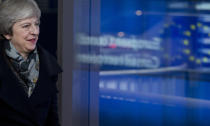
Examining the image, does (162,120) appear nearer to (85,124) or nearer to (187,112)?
(187,112)

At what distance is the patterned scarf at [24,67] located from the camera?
1410 mm

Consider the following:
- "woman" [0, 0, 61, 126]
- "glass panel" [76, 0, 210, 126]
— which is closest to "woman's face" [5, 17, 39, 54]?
"woman" [0, 0, 61, 126]

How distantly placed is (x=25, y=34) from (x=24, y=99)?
0.26 m

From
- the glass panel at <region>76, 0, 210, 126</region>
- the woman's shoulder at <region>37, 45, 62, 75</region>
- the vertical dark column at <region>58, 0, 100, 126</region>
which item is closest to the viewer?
the woman's shoulder at <region>37, 45, 62, 75</region>

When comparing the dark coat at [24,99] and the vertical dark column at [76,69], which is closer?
the dark coat at [24,99]

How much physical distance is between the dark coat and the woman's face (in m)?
0.09

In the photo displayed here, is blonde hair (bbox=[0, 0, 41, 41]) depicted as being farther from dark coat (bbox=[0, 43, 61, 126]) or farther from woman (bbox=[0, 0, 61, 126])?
dark coat (bbox=[0, 43, 61, 126])

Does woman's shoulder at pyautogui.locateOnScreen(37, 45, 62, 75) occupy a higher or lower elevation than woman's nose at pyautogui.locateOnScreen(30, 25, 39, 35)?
lower

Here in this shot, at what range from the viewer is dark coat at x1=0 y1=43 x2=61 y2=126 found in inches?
54.7

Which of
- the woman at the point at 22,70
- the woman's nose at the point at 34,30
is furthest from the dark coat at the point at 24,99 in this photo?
the woman's nose at the point at 34,30

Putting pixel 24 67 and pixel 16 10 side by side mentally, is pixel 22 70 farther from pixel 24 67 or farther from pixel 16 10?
pixel 16 10

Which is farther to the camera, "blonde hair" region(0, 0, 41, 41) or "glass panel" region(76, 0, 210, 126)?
"glass panel" region(76, 0, 210, 126)

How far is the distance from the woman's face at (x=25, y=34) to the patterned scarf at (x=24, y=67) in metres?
0.03

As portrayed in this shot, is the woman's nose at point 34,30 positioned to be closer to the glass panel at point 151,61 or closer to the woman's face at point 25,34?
the woman's face at point 25,34
